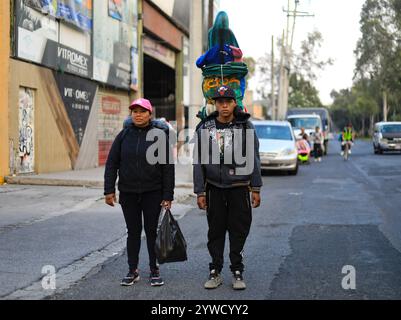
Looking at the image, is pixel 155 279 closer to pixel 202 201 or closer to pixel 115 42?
pixel 202 201

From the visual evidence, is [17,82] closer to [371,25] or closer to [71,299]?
[71,299]

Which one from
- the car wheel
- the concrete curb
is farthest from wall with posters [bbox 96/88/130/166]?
the concrete curb

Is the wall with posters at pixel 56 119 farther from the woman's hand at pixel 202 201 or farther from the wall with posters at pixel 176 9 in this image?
the woman's hand at pixel 202 201

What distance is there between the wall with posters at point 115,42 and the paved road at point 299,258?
11.3 m

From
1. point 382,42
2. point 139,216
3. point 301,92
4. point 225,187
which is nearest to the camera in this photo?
point 225,187

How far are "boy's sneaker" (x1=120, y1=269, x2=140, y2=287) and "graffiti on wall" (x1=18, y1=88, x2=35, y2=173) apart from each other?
11.1 m

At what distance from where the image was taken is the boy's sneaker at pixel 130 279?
229 inches

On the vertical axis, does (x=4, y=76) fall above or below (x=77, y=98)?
above

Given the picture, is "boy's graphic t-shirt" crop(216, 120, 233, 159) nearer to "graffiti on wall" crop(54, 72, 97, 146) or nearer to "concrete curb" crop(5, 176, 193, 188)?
"concrete curb" crop(5, 176, 193, 188)

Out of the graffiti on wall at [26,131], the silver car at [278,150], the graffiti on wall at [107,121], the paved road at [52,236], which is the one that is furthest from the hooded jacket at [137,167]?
→ the graffiti on wall at [107,121]

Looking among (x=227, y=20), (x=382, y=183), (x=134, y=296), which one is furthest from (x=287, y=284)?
(x=382, y=183)

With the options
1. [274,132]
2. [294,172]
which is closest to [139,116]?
[294,172]

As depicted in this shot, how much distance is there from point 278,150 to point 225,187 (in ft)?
47.0

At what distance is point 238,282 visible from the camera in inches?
222
